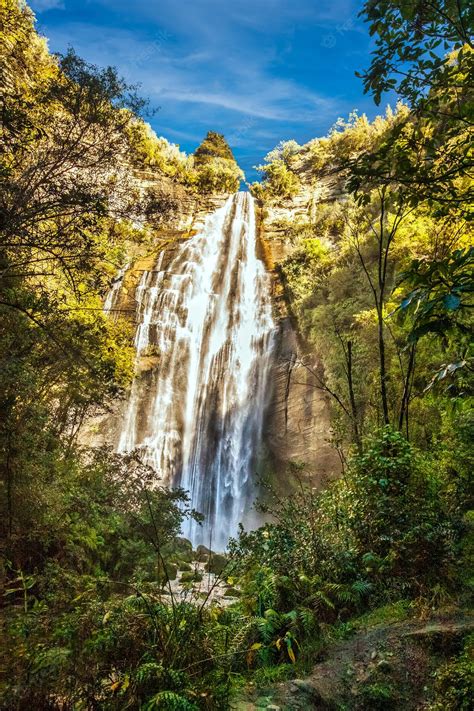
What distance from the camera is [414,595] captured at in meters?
4.36

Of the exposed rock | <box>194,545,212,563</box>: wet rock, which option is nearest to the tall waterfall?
<box>194,545,212,563</box>: wet rock

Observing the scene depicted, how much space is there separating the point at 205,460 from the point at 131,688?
15898mm

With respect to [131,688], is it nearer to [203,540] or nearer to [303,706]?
[303,706]

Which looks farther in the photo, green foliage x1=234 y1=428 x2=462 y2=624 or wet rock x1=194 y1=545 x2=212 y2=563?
wet rock x1=194 y1=545 x2=212 y2=563

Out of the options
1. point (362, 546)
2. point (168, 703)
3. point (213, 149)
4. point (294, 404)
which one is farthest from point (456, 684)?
point (213, 149)

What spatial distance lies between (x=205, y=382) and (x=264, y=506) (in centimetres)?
1387

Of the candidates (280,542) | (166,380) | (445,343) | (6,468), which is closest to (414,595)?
(280,542)

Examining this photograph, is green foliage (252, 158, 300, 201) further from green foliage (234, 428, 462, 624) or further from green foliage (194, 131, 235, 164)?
green foliage (234, 428, 462, 624)

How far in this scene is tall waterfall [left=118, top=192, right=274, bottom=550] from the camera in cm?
1783

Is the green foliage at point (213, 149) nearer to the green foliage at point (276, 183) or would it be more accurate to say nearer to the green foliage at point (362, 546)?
the green foliage at point (276, 183)

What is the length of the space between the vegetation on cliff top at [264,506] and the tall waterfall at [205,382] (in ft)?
21.0

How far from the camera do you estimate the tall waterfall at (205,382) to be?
58.5 feet

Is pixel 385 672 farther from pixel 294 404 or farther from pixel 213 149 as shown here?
pixel 213 149

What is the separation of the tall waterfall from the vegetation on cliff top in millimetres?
6387
